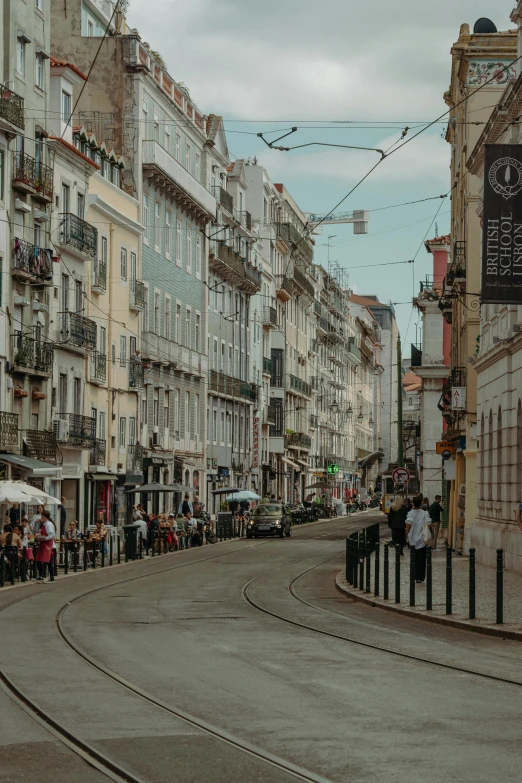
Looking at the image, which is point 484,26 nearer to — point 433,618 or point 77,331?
point 77,331

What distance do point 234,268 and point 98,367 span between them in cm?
3007

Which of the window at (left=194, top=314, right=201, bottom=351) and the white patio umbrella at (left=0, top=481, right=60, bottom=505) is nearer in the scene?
the white patio umbrella at (left=0, top=481, right=60, bottom=505)

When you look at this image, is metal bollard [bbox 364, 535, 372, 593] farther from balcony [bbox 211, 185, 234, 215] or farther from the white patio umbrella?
balcony [bbox 211, 185, 234, 215]

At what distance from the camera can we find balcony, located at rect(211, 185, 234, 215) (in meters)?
80.9

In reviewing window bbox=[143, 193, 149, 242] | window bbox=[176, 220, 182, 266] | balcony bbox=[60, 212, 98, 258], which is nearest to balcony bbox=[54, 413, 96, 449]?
balcony bbox=[60, 212, 98, 258]

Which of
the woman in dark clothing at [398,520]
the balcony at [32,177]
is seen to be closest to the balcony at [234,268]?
the balcony at [32,177]

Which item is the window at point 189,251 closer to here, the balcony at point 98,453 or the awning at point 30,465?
the balcony at point 98,453

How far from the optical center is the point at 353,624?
834 inches

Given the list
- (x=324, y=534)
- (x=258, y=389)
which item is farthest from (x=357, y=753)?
(x=258, y=389)

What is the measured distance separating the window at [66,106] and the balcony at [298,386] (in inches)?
2104

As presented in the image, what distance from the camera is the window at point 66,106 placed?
5238 cm

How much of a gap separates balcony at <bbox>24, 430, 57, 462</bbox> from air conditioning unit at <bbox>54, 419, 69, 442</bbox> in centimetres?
58

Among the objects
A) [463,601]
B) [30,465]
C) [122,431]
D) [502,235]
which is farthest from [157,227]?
[463,601]

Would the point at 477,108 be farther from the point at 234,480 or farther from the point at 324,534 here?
the point at 234,480
